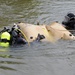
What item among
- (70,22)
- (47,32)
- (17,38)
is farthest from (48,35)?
(70,22)

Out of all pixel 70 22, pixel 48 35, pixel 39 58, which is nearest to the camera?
pixel 39 58

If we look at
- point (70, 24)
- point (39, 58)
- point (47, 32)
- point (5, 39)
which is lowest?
point (39, 58)

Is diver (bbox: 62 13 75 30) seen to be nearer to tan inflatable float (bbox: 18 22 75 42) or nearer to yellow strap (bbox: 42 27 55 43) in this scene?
tan inflatable float (bbox: 18 22 75 42)

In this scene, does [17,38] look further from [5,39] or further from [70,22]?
[70,22]

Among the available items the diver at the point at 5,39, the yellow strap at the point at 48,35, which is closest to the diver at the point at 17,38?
the diver at the point at 5,39

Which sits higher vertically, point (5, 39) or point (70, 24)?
point (70, 24)

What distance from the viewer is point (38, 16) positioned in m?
13.0

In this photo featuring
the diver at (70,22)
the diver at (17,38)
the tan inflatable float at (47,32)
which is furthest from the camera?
the diver at (70,22)

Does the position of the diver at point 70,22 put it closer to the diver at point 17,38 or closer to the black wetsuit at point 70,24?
the black wetsuit at point 70,24

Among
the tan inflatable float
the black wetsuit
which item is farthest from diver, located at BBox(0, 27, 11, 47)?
the black wetsuit

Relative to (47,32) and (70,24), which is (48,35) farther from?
(70,24)

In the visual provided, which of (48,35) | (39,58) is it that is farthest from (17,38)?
(48,35)

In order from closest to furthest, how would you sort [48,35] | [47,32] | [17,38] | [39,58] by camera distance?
[39,58] → [17,38] → [48,35] → [47,32]

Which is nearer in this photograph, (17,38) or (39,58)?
(39,58)
